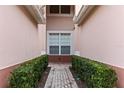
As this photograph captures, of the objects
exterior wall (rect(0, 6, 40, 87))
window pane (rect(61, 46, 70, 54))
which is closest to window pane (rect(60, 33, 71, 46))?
window pane (rect(61, 46, 70, 54))

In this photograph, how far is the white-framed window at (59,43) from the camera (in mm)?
20703

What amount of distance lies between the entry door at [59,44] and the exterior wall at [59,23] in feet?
1.95

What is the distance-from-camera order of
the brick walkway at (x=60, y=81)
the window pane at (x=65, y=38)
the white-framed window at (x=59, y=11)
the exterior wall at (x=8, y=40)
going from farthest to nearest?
the window pane at (x=65, y=38), the white-framed window at (x=59, y=11), the brick walkway at (x=60, y=81), the exterior wall at (x=8, y=40)

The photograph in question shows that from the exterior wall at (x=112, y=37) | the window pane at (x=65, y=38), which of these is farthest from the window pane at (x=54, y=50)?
the exterior wall at (x=112, y=37)

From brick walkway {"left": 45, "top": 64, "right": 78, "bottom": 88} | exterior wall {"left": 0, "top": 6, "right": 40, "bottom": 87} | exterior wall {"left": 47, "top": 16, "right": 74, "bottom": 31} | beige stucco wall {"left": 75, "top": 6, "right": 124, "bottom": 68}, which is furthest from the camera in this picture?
exterior wall {"left": 47, "top": 16, "right": 74, "bottom": 31}

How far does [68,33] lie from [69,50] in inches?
67.7

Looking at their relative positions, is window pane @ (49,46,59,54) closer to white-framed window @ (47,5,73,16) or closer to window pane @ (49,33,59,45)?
window pane @ (49,33,59,45)

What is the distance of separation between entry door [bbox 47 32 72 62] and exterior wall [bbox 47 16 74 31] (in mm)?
595

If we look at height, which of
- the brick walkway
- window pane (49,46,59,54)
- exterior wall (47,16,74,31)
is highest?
exterior wall (47,16,74,31)

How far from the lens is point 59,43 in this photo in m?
20.9

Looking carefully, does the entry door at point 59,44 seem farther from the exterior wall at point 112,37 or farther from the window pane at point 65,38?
the exterior wall at point 112,37

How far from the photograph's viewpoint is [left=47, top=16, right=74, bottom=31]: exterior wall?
20422 millimetres
